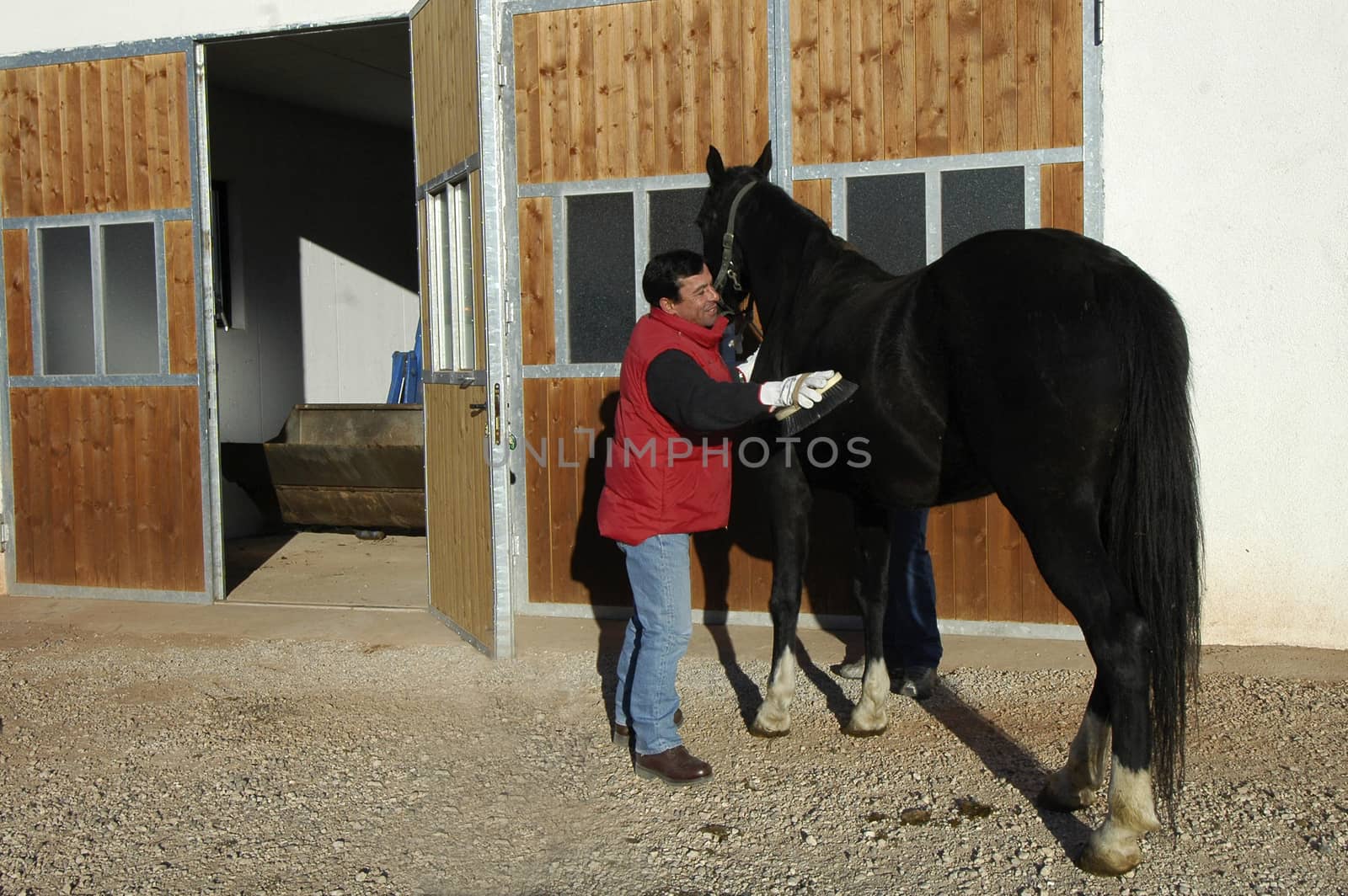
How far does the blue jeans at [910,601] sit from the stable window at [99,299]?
434cm

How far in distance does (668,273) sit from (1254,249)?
2834mm

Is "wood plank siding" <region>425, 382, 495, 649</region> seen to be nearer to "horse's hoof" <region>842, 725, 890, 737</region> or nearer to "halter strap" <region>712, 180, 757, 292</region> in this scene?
"halter strap" <region>712, 180, 757, 292</region>

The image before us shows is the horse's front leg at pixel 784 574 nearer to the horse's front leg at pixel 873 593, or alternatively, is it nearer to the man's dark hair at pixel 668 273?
the horse's front leg at pixel 873 593

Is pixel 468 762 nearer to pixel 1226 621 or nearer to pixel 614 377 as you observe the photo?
pixel 614 377

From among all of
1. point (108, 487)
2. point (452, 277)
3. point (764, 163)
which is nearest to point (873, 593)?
point (764, 163)

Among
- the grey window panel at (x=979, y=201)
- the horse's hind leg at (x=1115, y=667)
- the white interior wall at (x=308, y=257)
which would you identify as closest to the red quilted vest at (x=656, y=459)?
the horse's hind leg at (x=1115, y=667)

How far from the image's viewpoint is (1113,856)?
274 centimetres

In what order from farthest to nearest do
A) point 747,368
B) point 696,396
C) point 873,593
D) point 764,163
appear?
point 764,163 → point 747,368 → point 873,593 → point 696,396

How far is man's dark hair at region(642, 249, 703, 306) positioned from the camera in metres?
3.43

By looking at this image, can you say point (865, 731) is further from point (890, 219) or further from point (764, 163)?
point (890, 219)

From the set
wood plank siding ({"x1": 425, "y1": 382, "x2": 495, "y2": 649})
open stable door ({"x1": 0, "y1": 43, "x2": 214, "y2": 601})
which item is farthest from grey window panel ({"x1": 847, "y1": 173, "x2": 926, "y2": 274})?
open stable door ({"x1": 0, "y1": 43, "x2": 214, "y2": 601})

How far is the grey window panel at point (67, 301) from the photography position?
6438 mm

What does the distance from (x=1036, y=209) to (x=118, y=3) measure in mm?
5038

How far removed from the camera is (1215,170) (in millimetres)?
4781
